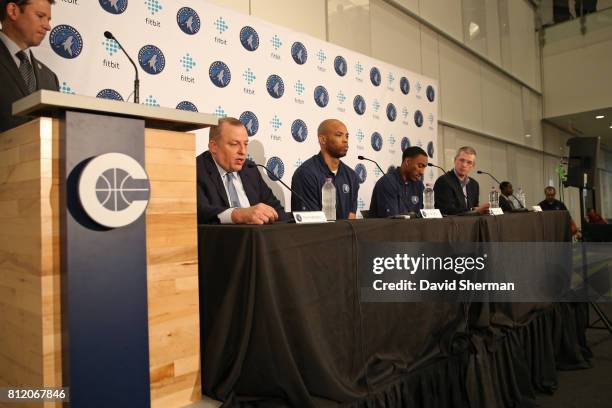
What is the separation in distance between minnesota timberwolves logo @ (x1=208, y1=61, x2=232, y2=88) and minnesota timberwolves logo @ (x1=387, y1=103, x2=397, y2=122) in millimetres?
1819

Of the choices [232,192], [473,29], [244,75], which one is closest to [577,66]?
[473,29]

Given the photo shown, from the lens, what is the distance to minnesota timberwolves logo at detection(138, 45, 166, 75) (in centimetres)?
219

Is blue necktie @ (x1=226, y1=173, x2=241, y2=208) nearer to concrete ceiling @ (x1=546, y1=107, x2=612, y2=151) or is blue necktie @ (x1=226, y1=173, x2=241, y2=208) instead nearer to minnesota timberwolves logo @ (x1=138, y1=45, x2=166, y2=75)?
minnesota timberwolves logo @ (x1=138, y1=45, x2=166, y2=75)

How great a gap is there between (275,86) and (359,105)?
99 centimetres

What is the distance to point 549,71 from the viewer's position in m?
8.09

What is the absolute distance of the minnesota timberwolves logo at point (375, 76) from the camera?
3784 mm

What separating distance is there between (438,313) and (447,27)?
4.60 meters

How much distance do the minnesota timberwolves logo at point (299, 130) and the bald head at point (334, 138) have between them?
0.42 meters

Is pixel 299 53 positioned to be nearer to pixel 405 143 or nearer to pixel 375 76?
pixel 375 76

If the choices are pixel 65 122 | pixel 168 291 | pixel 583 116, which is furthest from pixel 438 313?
pixel 583 116

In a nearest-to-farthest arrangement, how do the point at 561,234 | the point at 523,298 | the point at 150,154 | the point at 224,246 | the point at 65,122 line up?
the point at 65,122 → the point at 150,154 → the point at 224,246 → the point at 523,298 → the point at 561,234

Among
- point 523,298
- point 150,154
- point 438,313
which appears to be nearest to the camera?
point 150,154

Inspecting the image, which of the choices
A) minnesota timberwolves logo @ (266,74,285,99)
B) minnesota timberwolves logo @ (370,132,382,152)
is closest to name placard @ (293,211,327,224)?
minnesota timberwolves logo @ (266,74,285,99)

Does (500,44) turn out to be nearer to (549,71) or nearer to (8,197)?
(549,71)
